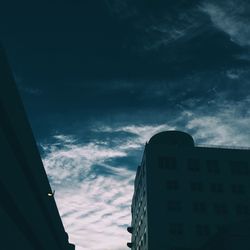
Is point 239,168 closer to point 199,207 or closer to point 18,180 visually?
point 199,207

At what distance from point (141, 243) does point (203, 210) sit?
1411cm

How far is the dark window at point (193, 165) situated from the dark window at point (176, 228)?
10826 mm

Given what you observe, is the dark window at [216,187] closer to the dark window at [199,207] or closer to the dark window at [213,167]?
the dark window at [213,167]

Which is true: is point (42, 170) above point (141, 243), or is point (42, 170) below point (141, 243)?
above

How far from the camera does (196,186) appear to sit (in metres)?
56.2

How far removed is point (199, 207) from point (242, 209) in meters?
8.03

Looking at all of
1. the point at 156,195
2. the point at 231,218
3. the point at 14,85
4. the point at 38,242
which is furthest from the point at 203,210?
the point at 14,85

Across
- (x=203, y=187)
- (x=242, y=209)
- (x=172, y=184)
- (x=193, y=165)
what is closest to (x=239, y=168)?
(x=242, y=209)

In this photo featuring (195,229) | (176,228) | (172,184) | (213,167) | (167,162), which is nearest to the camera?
(176,228)

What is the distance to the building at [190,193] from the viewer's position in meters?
51.3

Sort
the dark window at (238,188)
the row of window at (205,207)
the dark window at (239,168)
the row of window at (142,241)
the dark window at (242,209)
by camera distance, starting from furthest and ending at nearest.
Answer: the dark window at (239,168), the dark window at (238,188), the dark window at (242,209), the row of window at (142,241), the row of window at (205,207)

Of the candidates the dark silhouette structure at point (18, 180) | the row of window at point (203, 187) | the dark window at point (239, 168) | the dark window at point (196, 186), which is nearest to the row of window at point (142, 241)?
the row of window at point (203, 187)

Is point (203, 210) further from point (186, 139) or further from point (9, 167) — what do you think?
point (9, 167)

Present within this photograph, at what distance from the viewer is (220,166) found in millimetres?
58031
